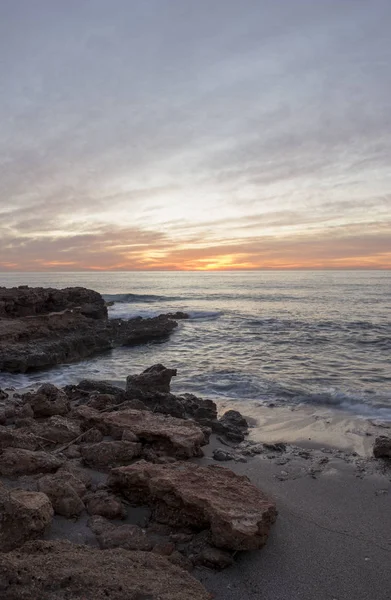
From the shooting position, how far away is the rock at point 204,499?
3467mm

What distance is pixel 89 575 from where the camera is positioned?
2.70 m

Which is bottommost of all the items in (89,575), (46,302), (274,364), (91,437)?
(274,364)

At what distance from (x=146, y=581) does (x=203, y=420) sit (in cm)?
452

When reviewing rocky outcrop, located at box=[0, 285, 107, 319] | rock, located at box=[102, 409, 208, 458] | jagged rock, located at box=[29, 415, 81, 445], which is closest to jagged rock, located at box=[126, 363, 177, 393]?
rock, located at box=[102, 409, 208, 458]

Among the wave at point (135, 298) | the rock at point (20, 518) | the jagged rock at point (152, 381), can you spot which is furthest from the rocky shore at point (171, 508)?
the wave at point (135, 298)

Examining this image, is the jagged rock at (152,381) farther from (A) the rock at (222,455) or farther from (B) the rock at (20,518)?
(B) the rock at (20,518)

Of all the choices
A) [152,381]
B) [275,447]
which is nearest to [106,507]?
[275,447]

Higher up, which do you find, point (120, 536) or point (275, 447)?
point (120, 536)

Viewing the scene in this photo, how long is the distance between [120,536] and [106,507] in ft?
1.59

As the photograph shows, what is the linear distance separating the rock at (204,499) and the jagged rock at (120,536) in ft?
1.10

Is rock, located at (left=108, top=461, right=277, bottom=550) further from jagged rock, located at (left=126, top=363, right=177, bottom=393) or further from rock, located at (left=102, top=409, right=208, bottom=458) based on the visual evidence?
jagged rock, located at (left=126, top=363, right=177, bottom=393)

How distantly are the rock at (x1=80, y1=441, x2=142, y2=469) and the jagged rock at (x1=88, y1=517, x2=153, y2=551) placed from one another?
143cm

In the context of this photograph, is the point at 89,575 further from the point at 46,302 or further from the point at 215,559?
the point at 46,302

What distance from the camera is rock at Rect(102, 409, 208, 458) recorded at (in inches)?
225
